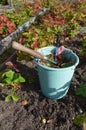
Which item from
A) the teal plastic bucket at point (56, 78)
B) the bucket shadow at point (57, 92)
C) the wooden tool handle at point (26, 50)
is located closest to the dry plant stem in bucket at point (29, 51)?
the wooden tool handle at point (26, 50)

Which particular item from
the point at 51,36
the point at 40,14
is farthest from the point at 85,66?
the point at 40,14

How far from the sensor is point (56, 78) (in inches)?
128

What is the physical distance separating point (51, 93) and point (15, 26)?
2756mm

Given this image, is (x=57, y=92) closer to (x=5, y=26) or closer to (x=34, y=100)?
(x=34, y=100)

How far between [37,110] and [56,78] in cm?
50

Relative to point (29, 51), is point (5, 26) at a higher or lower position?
lower

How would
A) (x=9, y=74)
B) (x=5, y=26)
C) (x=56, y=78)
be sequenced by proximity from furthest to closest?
1. (x=5, y=26)
2. (x=9, y=74)
3. (x=56, y=78)

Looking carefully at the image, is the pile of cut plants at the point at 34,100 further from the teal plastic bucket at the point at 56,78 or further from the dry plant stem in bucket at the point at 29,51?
the dry plant stem in bucket at the point at 29,51

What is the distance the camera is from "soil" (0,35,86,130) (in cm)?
304

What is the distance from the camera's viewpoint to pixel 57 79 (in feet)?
10.7

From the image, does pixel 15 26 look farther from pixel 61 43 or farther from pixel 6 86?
pixel 6 86

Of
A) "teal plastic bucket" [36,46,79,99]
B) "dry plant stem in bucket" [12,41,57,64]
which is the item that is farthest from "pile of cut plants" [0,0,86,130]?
"dry plant stem in bucket" [12,41,57,64]

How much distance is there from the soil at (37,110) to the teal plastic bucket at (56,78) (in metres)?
0.11

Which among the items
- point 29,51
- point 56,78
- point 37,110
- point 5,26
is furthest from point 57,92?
point 5,26
